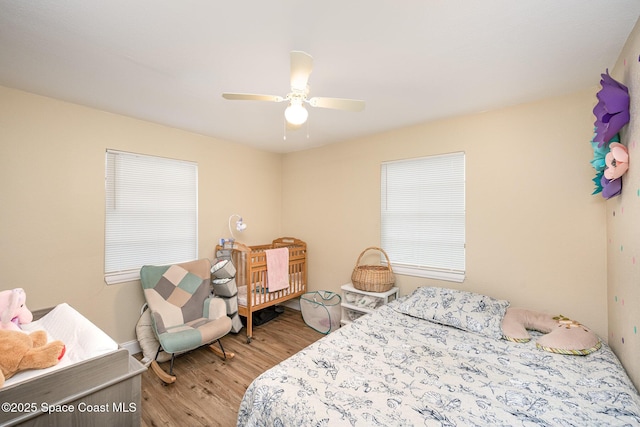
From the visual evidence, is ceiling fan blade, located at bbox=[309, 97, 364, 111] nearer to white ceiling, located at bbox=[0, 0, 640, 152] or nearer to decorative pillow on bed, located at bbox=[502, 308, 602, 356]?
white ceiling, located at bbox=[0, 0, 640, 152]

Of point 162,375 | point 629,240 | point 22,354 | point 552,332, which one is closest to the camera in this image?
point 22,354

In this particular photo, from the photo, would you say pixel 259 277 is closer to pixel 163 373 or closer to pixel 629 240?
pixel 163 373

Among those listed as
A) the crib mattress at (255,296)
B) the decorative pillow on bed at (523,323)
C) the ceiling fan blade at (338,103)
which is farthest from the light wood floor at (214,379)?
the ceiling fan blade at (338,103)

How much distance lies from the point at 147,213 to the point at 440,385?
3082mm

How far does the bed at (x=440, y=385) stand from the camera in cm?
121

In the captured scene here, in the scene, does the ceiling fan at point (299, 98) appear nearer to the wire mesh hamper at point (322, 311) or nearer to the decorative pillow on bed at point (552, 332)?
the decorative pillow on bed at point (552, 332)

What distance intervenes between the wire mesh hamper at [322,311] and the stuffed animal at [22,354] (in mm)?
2390

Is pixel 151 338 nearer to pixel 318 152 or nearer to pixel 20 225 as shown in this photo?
pixel 20 225

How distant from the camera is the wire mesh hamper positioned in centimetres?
324

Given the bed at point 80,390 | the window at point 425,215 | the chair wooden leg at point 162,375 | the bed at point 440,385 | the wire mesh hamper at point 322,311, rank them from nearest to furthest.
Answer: the bed at point 80,390
the bed at point 440,385
the chair wooden leg at point 162,375
the window at point 425,215
the wire mesh hamper at point 322,311

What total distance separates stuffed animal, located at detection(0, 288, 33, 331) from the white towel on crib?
2.00 metres

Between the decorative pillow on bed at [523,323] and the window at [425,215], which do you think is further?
the window at [425,215]

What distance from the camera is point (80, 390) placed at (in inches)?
48.3

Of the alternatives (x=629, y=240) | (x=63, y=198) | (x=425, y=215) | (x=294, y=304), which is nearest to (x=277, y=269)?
(x=294, y=304)
